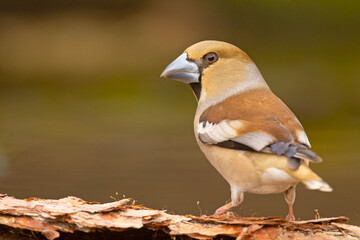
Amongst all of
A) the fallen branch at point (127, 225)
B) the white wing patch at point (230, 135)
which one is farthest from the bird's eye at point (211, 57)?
the fallen branch at point (127, 225)

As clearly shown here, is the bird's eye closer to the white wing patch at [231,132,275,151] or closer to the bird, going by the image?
the bird

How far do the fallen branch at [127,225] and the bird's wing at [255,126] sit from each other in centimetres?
30

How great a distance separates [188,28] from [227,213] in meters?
7.71

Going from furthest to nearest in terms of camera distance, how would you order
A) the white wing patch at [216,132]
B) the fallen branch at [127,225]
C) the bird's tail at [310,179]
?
1. the white wing patch at [216,132]
2. the fallen branch at [127,225]
3. the bird's tail at [310,179]

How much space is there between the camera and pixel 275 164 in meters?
2.19

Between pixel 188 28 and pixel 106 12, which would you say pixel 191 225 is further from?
pixel 106 12

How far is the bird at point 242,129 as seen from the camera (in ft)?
7.15

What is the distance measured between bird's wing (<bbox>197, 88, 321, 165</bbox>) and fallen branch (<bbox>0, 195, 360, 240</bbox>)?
11.9 inches

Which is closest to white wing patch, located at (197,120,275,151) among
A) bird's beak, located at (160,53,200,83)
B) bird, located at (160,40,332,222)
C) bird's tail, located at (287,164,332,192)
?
bird, located at (160,40,332,222)

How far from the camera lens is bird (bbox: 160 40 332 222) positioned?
85.8 inches

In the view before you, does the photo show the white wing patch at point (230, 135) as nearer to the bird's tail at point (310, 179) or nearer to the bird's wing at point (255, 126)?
the bird's wing at point (255, 126)

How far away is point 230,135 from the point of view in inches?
92.5

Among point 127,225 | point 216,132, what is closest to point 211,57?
point 216,132

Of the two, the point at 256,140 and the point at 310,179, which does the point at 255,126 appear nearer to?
the point at 256,140
